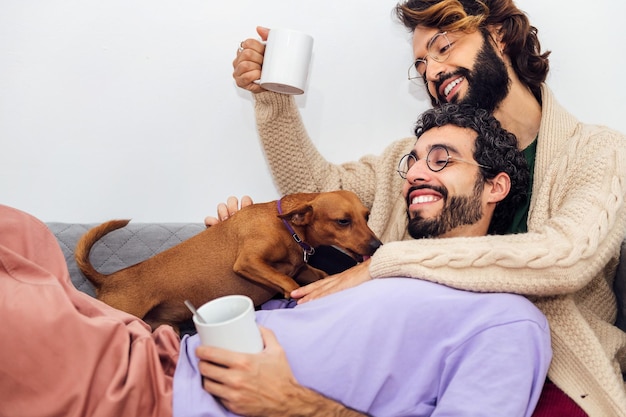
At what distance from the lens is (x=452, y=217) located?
5.31ft

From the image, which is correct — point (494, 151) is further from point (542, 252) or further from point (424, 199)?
point (542, 252)

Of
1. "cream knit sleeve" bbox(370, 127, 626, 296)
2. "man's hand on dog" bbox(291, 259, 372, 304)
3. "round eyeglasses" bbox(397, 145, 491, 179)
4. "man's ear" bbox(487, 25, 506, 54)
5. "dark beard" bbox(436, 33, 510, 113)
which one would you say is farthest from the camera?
"man's ear" bbox(487, 25, 506, 54)

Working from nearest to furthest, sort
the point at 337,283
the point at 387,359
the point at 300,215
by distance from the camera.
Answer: the point at 387,359 → the point at 337,283 → the point at 300,215

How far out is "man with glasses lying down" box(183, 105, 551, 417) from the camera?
121 centimetres

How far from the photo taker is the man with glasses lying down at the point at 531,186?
4.58ft

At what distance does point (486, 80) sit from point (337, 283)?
2.74 ft

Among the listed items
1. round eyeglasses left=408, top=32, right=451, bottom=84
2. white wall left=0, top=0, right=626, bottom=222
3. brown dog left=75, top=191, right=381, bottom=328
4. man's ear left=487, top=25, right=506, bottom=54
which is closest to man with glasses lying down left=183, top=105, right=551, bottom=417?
brown dog left=75, top=191, right=381, bottom=328

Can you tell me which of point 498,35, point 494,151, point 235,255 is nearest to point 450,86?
point 498,35

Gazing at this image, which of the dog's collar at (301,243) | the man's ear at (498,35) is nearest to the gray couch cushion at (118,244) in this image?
the dog's collar at (301,243)

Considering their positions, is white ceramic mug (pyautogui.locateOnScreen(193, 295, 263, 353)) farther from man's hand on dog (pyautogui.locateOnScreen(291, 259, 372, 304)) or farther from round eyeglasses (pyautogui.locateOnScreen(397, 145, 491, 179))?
round eyeglasses (pyautogui.locateOnScreen(397, 145, 491, 179))

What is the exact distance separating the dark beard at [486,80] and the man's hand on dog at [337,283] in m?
0.69

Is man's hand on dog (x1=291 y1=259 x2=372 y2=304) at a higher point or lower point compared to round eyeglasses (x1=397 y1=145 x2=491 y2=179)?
lower

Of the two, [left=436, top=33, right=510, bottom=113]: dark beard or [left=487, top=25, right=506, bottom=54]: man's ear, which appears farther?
[left=487, top=25, right=506, bottom=54]: man's ear

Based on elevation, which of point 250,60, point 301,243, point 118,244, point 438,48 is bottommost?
point 118,244
